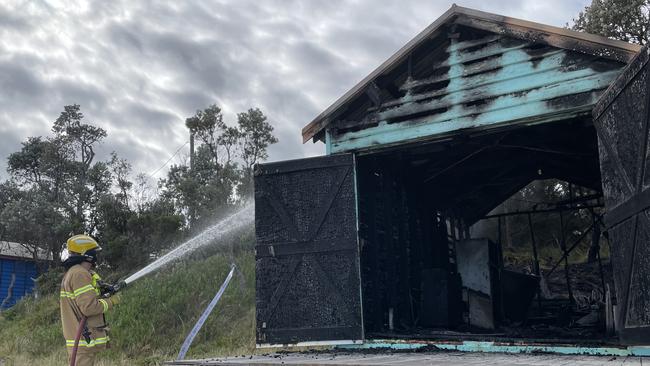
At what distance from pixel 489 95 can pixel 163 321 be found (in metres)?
10.5

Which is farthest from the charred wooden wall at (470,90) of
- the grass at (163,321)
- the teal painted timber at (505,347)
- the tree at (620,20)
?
the tree at (620,20)

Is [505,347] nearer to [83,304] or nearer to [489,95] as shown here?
[489,95]

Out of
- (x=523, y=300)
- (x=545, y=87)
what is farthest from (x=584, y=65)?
(x=523, y=300)

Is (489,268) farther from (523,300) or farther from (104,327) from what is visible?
(104,327)

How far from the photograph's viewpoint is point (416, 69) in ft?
29.2

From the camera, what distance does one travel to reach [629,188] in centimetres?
605

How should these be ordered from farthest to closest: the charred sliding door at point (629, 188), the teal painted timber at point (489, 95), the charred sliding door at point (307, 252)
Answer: the charred sliding door at point (307, 252) → the teal painted timber at point (489, 95) → the charred sliding door at point (629, 188)

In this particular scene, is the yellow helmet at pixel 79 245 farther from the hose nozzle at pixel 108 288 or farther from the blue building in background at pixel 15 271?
the blue building in background at pixel 15 271

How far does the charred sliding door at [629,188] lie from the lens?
5684 mm

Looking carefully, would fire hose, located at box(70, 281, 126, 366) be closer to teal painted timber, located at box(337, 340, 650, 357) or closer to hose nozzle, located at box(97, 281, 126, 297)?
hose nozzle, located at box(97, 281, 126, 297)

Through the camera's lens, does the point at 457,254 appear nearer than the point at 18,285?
Yes

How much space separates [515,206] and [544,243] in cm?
231

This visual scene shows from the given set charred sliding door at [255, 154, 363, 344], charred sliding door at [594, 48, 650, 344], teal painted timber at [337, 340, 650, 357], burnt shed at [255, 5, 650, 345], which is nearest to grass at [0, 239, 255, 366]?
charred sliding door at [255, 154, 363, 344]

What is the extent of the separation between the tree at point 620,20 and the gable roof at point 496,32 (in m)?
11.0
